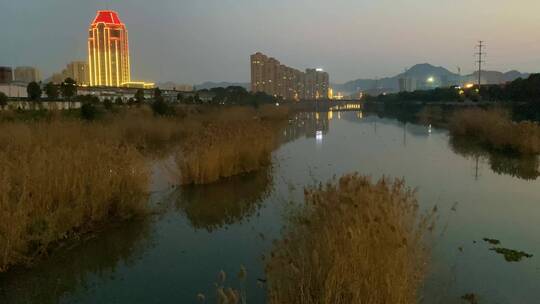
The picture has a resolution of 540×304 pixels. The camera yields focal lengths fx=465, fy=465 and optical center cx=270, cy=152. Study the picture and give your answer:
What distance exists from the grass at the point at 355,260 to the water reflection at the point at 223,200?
16.3ft

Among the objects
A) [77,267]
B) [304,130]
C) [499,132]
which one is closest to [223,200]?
[77,267]

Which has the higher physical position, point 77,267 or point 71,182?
point 71,182

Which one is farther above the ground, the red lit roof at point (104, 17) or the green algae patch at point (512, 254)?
the red lit roof at point (104, 17)

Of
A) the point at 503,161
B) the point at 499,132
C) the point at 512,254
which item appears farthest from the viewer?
the point at 499,132

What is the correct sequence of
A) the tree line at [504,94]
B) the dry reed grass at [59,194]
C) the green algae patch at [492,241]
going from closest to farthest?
the dry reed grass at [59,194] < the green algae patch at [492,241] < the tree line at [504,94]

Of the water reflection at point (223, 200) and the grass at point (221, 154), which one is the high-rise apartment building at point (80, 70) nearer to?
the grass at point (221, 154)

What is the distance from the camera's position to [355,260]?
4312 millimetres

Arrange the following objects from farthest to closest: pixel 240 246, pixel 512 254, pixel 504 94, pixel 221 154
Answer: pixel 504 94 → pixel 221 154 → pixel 240 246 → pixel 512 254

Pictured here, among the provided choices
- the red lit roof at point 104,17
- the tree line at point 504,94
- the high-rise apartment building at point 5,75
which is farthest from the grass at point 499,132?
the red lit roof at point 104,17

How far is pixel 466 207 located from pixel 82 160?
8749 millimetres

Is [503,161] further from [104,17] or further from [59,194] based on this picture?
[104,17]

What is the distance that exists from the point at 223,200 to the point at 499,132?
60.1ft

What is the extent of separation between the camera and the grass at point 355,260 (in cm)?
415

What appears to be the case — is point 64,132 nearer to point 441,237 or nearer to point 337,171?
point 337,171
